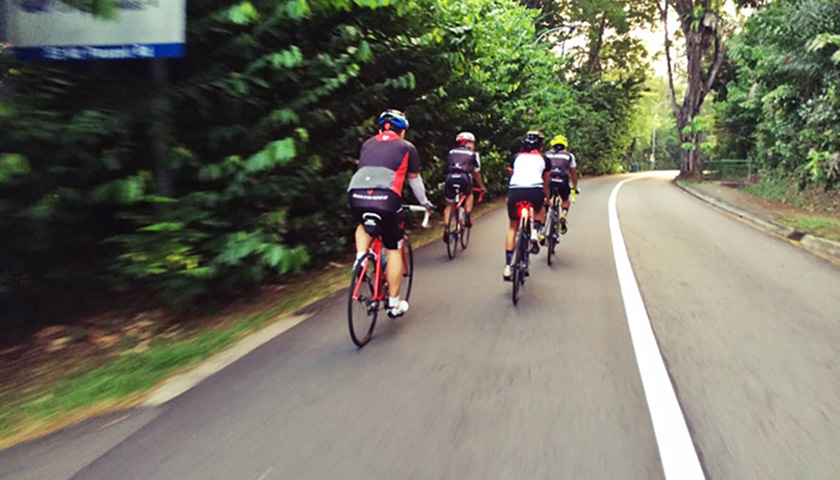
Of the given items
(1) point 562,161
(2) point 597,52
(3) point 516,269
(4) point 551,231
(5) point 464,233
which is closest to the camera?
(3) point 516,269

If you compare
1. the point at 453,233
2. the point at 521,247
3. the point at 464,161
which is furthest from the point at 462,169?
the point at 521,247

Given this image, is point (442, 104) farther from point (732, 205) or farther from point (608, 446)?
point (732, 205)

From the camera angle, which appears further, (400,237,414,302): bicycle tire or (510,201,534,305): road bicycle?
(510,201,534,305): road bicycle

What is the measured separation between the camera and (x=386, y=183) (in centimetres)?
480

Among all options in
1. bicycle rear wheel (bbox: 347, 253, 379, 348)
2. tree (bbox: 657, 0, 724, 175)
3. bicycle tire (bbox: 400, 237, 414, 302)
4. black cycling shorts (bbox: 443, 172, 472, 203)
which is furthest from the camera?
tree (bbox: 657, 0, 724, 175)

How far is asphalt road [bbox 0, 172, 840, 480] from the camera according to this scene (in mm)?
3006

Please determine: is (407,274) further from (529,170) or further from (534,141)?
(534,141)

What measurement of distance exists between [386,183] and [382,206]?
197 millimetres

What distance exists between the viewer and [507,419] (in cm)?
349

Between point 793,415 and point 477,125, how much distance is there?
490 inches

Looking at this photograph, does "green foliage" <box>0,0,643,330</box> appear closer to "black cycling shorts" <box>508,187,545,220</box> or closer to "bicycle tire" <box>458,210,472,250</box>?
"black cycling shorts" <box>508,187,545,220</box>

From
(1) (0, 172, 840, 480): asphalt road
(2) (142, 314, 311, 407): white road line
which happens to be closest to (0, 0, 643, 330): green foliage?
(2) (142, 314, 311, 407): white road line

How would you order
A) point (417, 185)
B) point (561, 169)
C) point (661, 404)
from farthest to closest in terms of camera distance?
point (561, 169), point (417, 185), point (661, 404)

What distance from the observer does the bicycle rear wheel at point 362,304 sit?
4.68 m
